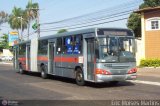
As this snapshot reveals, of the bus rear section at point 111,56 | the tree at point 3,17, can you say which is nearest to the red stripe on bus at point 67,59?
the bus rear section at point 111,56

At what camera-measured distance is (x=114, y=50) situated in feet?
58.3

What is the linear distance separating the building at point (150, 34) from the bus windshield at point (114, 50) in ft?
62.0

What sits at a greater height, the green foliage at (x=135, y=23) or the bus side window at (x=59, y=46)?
the green foliage at (x=135, y=23)

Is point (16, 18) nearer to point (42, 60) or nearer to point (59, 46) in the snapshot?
point (42, 60)

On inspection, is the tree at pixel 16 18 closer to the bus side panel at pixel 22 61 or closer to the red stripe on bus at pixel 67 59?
the bus side panel at pixel 22 61

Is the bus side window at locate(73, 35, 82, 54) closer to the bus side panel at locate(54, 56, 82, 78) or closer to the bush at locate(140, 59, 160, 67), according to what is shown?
the bus side panel at locate(54, 56, 82, 78)

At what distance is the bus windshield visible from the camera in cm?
1762

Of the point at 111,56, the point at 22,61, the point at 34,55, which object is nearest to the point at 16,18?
the point at 22,61

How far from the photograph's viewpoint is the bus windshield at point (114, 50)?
57.8 ft

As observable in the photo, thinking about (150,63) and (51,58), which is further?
(150,63)

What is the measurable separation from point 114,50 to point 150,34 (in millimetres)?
20138

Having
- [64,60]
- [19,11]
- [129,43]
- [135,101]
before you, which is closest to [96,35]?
[129,43]

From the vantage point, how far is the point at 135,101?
13.0m

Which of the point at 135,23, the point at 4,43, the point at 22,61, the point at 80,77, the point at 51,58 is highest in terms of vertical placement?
the point at 135,23
